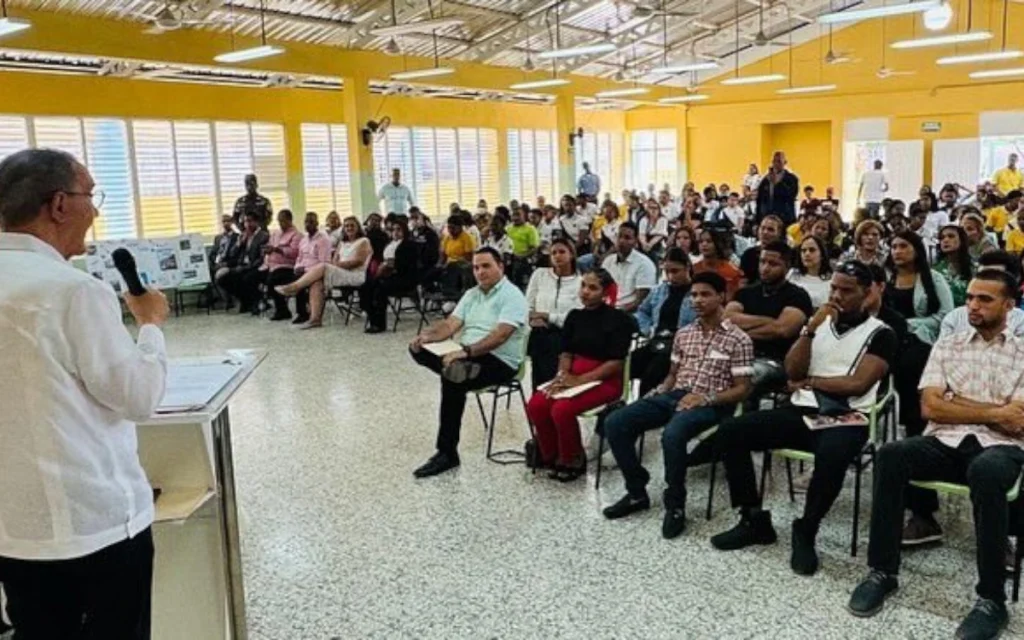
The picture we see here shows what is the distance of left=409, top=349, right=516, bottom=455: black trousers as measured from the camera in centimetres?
418

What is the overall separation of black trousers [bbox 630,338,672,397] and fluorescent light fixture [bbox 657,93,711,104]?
14028 mm

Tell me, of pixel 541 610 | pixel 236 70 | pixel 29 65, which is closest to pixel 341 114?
pixel 236 70

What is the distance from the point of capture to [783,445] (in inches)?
124

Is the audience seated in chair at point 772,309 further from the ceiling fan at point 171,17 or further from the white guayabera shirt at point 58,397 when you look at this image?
the ceiling fan at point 171,17

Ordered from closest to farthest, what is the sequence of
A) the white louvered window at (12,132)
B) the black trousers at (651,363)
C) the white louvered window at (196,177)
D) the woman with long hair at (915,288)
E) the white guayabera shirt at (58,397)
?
the white guayabera shirt at (58,397) → the woman with long hair at (915,288) → the black trousers at (651,363) → the white louvered window at (12,132) → the white louvered window at (196,177)

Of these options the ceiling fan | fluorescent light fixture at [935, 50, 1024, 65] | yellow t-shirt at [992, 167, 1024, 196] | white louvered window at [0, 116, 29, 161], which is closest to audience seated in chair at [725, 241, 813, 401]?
the ceiling fan

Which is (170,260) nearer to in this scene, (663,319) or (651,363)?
(663,319)

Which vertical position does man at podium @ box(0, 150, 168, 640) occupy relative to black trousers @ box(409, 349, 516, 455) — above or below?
above

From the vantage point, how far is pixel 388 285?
825 cm

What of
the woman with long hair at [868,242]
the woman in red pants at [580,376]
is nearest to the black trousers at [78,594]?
the woman in red pants at [580,376]

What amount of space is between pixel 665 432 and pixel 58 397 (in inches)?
93.5

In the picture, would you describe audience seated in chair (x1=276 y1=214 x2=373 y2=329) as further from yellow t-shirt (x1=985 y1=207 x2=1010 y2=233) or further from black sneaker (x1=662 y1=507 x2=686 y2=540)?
yellow t-shirt (x1=985 y1=207 x2=1010 y2=233)

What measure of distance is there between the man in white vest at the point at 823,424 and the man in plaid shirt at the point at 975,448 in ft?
0.76

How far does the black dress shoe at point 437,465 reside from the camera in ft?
13.5
